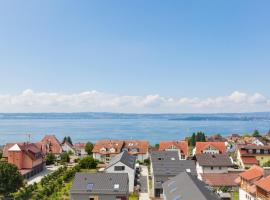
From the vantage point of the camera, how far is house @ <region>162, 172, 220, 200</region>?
102 ft

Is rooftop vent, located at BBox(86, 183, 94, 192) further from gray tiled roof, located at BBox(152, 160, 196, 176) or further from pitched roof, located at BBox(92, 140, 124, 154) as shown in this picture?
pitched roof, located at BBox(92, 140, 124, 154)

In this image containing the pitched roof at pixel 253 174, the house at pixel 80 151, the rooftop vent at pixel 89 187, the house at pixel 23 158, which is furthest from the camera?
the house at pixel 80 151

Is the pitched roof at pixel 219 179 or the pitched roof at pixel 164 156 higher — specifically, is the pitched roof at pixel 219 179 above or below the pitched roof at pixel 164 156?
below

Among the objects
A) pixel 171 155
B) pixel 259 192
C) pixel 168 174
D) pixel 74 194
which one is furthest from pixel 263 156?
pixel 74 194

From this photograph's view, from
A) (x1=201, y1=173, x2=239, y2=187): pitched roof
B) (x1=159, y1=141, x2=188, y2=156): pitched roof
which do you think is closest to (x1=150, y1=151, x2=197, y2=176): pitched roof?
(x1=201, y1=173, x2=239, y2=187): pitched roof

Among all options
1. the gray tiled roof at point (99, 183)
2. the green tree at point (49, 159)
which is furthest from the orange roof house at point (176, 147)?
the gray tiled roof at point (99, 183)

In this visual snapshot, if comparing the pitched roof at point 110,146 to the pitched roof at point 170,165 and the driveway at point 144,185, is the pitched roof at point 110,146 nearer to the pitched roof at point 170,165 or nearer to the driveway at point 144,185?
the driveway at point 144,185

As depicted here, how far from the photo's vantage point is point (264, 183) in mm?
37781

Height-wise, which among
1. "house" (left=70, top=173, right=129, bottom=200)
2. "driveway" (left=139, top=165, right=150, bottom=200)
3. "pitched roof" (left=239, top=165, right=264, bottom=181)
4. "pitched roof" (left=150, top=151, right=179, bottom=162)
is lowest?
"driveway" (left=139, top=165, right=150, bottom=200)

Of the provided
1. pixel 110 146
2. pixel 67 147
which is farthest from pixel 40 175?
pixel 67 147

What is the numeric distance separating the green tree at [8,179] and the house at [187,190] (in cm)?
1932

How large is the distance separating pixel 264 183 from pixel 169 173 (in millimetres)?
16378

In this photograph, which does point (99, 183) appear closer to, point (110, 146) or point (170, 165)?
point (170, 165)

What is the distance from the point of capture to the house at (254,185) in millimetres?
37469
